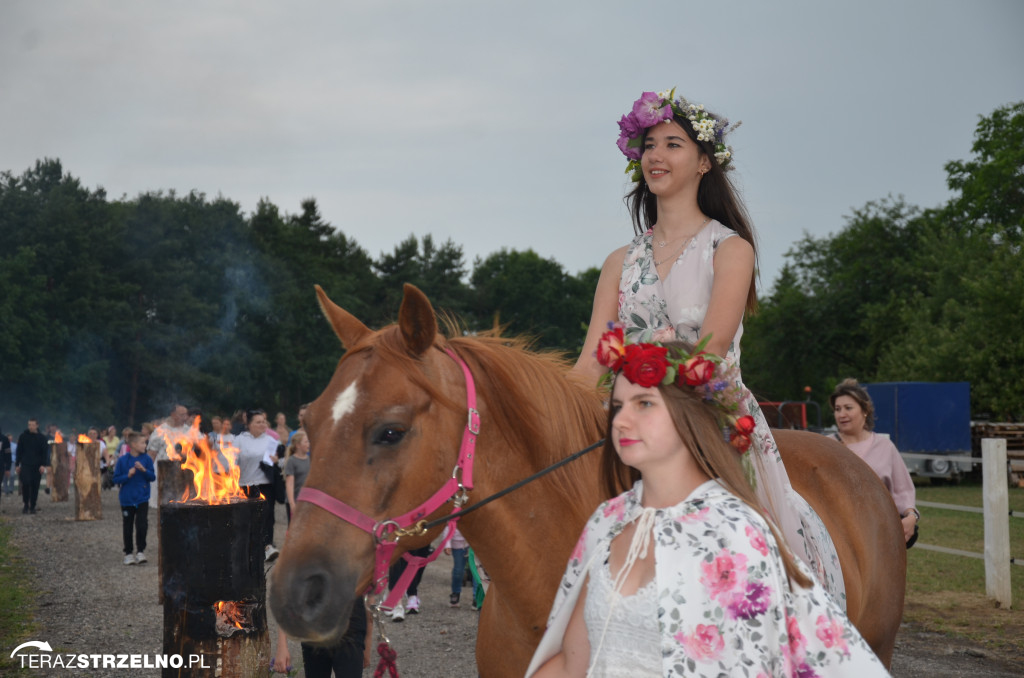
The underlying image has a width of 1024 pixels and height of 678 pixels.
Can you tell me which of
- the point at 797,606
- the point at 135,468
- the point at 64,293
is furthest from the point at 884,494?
the point at 64,293

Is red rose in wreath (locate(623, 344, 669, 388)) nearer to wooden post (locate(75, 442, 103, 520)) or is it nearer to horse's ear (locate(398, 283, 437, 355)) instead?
horse's ear (locate(398, 283, 437, 355))

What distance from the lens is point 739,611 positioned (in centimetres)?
192

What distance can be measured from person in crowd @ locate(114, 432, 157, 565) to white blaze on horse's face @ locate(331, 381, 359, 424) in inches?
452

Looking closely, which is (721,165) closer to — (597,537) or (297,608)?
(597,537)

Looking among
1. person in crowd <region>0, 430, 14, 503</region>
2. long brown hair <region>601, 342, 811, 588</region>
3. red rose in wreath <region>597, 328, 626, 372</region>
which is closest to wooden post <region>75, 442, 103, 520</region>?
person in crowd <region>0, 430, 14, 503</region>

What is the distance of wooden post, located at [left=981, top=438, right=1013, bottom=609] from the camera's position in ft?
29.7

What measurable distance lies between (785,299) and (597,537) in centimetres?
4653

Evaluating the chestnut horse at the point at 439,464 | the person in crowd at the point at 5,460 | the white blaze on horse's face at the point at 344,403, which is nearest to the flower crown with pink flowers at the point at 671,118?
the chestnut horse at the point at 439,464

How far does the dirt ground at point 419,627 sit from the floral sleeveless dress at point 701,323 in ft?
13.8

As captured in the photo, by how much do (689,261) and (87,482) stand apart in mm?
18999

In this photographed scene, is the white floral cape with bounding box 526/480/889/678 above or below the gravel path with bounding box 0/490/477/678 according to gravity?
above

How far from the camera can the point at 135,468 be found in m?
12.7

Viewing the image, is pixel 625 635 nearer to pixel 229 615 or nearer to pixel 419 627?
pixel 229 615

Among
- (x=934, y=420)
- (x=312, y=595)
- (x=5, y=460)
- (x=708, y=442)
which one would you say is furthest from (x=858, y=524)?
(x=5, y=460)
